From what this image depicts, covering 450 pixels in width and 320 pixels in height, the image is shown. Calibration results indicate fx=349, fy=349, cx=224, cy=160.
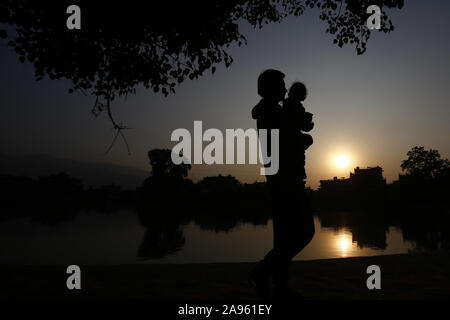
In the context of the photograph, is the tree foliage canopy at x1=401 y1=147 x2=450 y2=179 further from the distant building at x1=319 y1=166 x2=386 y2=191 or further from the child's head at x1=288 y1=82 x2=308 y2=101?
the child's head at x1=288 y1=82 x2=308 y2=101

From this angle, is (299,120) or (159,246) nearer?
(299,120)

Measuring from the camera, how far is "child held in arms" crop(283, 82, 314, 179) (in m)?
3.70

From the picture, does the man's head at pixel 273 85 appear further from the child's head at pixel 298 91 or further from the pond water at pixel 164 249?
the pond water at pixel 164 249

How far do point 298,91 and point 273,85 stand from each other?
1.00ft

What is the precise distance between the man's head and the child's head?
0.10m

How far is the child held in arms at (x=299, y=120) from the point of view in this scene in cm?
370

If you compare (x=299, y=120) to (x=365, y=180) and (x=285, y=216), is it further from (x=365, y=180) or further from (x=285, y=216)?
(x=365, y=180)

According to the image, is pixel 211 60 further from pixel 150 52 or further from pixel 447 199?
pixel 447 199

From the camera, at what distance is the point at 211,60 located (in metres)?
9.23

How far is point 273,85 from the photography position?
3.84 m

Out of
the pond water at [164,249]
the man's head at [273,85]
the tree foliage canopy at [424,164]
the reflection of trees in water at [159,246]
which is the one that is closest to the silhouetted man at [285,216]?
the man's head at [273,85]

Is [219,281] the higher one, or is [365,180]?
[365,180]

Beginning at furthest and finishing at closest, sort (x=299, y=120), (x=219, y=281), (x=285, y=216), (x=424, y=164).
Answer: (x=424, y=164) → (x=219, y=281) → (x=299, y=120) → (x=285, y=216)

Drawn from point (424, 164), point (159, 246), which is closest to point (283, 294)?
point (159, 246)
